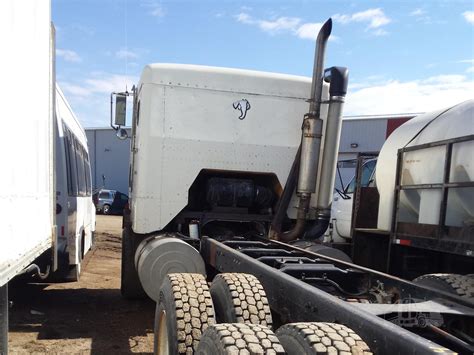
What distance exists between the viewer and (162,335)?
3.62 meters

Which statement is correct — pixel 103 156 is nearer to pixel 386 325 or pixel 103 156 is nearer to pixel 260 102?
pixel 260 102

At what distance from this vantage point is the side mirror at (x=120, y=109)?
6812mm

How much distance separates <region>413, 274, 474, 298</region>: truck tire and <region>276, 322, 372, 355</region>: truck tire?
1.45 m

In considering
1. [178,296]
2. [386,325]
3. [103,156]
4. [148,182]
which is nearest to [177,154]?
[148,182]

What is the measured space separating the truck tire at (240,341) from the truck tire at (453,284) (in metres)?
1.64

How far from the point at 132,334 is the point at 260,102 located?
10.5 feet

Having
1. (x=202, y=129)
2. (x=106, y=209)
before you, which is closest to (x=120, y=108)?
(x=202, y=129)

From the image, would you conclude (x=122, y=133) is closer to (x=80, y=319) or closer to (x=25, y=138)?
(x=80, y=319)

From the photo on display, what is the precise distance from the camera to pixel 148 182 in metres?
5.50

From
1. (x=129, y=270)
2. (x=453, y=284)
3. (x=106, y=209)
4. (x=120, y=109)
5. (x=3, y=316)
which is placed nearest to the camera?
(x=3, y=316)

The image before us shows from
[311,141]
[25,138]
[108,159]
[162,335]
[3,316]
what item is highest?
[311,141]

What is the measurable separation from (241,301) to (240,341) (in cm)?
83

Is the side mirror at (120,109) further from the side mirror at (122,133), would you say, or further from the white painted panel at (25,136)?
the white painted panel at (25,136)

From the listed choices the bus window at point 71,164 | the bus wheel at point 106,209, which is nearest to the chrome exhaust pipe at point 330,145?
the bus window at point 71,164
